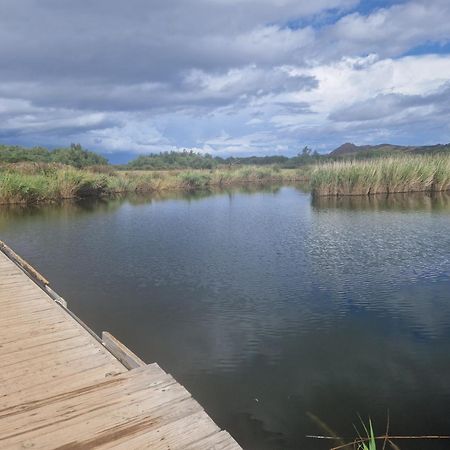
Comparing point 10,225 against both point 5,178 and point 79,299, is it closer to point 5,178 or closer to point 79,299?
point 5,178

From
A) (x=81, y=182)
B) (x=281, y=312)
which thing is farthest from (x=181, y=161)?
(x=281, y=312)

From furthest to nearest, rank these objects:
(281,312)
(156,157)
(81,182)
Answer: (156,157) → (81,182) → (281,312)

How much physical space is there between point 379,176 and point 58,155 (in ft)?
112

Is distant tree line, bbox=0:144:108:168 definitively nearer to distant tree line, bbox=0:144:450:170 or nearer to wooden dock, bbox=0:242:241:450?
distant tree line, bbox=0:144:450:170

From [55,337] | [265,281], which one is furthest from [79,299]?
[265,281]

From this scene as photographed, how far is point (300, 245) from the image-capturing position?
11.1 m

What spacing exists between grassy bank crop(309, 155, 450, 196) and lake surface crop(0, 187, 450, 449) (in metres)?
9.65

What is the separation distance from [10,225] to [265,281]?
37.7 feet

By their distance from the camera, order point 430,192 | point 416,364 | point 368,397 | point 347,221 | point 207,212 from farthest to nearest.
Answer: point 430,192 → point 207,212 → point 347,221 → point 416,364 → point 368,397

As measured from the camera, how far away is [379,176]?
23344 mm

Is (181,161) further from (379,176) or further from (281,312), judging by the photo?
(281,312)

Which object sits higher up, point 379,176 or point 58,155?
point 58,155

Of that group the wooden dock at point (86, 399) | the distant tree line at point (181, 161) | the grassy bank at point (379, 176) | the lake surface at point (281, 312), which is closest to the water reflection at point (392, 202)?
the grassy bank at point (379, 176)

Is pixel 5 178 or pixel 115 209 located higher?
pixel 5 178
